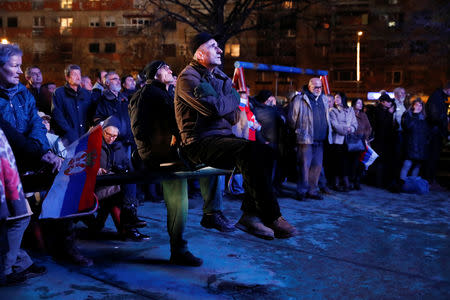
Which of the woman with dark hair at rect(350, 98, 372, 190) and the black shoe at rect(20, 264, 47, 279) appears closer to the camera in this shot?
the black shoe at rect(20, 264, 47, 279)

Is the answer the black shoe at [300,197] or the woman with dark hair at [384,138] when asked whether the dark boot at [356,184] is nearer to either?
the woman with dark hair at [384,138]

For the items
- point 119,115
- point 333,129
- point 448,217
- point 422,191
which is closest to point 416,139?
point 422,191

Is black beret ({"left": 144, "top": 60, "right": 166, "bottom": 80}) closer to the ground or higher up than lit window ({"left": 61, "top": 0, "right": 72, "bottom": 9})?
closer to the ground

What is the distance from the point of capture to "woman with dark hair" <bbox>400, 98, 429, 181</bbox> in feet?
Answer: 36.6

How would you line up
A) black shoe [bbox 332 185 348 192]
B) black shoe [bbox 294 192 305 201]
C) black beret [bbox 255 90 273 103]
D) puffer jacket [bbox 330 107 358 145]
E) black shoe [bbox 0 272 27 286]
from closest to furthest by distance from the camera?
black shoe [bbox 0 272 27 286]
black shoe [bbox 294 192 305 201]
black beret [bbox 255 90 273 103]
puffer jacket [bbox 330 107 358 145]
black shoe [bbox 332 185 348 192]

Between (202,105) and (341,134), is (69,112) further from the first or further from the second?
(341,134)

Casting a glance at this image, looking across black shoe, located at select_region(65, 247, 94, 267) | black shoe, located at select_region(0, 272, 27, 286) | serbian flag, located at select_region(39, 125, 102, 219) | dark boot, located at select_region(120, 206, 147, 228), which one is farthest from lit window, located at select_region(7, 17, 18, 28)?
black shoe, located at select_region(0, 272, 27, 286)

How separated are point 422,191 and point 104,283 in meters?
7.97

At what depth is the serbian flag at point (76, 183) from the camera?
4402mm

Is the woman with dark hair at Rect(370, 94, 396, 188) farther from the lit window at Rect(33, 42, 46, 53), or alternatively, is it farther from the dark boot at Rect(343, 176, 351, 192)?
the lit window at Rect(33, 42, 46, 53)

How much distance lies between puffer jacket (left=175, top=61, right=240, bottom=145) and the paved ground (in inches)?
52.2

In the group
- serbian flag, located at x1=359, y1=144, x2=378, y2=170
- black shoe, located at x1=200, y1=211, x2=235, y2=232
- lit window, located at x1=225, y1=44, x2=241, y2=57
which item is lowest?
black shoe, located at x1=200, y1=211, x2=235, y2=232

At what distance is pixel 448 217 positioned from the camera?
805 cm

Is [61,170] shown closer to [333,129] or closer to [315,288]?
[315,288]
